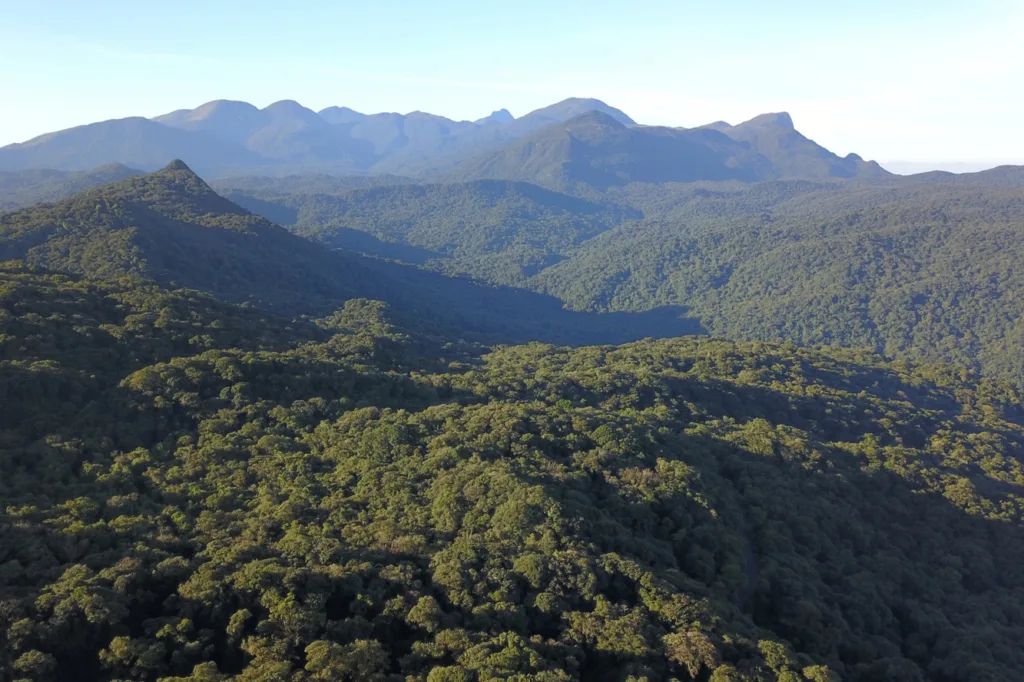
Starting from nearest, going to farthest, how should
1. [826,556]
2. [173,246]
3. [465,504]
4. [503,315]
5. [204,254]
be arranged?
[465,504] < [826,556] < [173,246] < [204,254] < [503,315]

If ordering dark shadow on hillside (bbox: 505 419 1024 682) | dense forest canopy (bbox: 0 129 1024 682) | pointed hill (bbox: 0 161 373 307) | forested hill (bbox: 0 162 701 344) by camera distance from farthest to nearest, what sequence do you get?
forested hill (bbox: 0 162 701 344), pointed hill (bbox: 0 161 373 307), dark shadow on hillside (bbox: 505 419 1024 682), dense forest canopy (bbox: 0 129 1024 682)

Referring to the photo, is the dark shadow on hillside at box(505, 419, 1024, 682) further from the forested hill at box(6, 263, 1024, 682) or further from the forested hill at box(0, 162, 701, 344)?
the forested hill at box(0, 162, 701, 344)

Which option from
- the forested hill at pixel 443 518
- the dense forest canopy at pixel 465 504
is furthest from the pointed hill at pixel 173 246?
the forested hill at pixel 443 518

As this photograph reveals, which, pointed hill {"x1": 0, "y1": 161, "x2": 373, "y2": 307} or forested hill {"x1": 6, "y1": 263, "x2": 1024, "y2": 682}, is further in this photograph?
pointed hill {"x1": 0, "y1": 161, "x2": 373, "y2": 307}

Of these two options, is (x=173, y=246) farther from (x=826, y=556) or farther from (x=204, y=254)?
(x=826, y=556)

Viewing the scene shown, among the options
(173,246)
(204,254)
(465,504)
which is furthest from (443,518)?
(173,246)

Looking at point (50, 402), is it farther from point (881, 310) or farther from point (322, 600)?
point (881, 310)

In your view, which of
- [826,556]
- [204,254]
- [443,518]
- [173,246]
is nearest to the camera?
[443,518]

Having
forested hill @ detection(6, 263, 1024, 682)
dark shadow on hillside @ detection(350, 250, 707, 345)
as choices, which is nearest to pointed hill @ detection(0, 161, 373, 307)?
dark shadow on hillside @ detection(350, 250, 707, 345)

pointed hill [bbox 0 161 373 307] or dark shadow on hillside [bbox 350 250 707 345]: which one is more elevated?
pointed hill [bbox 0 161 373 307]
